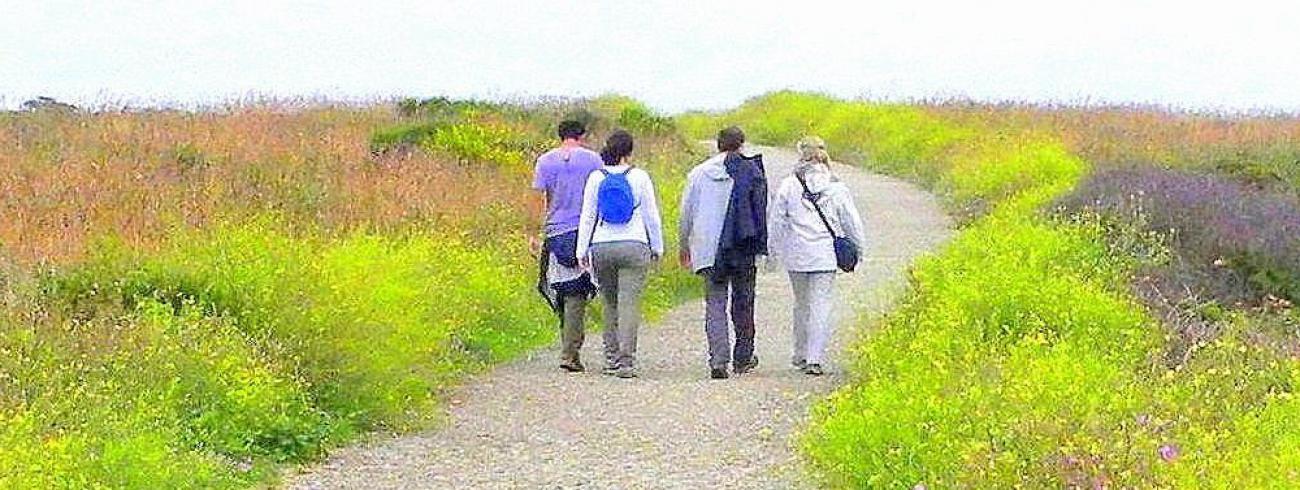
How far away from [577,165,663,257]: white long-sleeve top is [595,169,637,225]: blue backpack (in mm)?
31

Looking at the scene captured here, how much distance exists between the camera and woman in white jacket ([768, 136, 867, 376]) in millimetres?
11930

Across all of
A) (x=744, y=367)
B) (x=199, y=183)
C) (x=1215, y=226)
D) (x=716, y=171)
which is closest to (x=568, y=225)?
(x=716, y=171)

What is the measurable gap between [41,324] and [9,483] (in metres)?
2.87

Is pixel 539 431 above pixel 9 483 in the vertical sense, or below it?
below

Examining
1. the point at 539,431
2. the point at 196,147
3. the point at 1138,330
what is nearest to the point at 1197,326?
the point at 1138,330

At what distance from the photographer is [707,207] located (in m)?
11.7

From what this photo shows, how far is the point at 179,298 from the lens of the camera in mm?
10078

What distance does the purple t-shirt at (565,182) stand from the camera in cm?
1203

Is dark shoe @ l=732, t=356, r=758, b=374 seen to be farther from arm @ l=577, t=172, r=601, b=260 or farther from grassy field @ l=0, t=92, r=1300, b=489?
arm @ l=577, t=172, r=601, b=260

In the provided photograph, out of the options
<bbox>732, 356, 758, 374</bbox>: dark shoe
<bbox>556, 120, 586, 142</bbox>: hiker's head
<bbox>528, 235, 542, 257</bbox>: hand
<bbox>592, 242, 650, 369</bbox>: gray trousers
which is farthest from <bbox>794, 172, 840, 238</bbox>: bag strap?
<bbox>528, 235, 542, 257</bbox>: hand

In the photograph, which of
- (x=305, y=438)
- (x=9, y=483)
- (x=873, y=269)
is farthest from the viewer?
(x=873, y=269)

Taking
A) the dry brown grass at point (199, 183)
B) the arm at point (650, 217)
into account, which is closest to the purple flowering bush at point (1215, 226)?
the arm at point (650, 217)

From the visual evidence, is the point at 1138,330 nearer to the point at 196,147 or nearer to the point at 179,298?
the point at 179,298

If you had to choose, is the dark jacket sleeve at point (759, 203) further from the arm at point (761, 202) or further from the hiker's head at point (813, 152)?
the hiker's head at point (813, 152)
